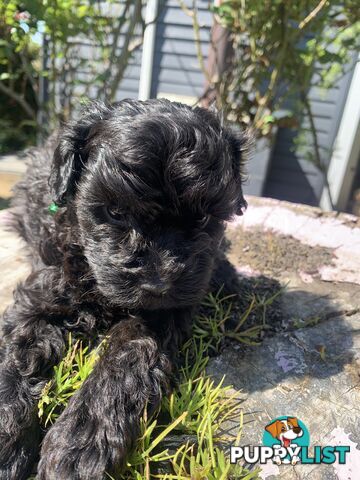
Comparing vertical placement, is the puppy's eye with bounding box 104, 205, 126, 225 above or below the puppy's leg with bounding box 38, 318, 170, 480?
above

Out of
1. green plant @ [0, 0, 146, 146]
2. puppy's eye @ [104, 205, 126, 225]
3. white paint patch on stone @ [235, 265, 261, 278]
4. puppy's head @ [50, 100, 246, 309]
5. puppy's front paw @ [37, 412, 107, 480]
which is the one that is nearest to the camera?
puppy's front paw @ [37, 412, 107, 480]

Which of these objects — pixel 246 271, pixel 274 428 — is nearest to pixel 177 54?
pixel 246 271

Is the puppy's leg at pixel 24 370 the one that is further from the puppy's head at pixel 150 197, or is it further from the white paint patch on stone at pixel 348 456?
the white paint patch on stone at pixel 348 456

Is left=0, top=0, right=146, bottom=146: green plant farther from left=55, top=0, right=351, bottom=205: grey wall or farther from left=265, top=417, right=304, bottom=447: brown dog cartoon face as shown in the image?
left=265, top=417, right=304, bottom=447: brown dog cartoon face

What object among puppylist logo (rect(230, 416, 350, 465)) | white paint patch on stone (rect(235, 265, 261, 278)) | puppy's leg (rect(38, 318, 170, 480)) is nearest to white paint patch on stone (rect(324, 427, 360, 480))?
puppylist logo (rect(230, 416, 350, 465))

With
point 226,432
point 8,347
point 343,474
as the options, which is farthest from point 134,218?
point 343,474

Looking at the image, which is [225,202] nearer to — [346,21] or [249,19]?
[249,19]

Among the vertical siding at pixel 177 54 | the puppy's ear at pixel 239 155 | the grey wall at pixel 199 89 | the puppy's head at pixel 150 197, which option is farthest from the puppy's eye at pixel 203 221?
the vertical siding at pixel 177 54

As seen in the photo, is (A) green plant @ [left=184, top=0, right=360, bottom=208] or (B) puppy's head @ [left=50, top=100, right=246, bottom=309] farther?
(A) green plant @ [left=184, top=0, right=360, bottom=208]
